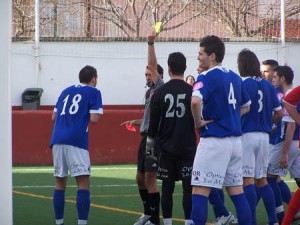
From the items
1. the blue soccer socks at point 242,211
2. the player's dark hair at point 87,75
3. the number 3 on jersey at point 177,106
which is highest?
the player's dark hair at point 87,75

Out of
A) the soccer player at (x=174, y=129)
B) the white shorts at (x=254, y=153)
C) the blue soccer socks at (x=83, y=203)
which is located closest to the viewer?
the white shorts at (x=254, y=153)

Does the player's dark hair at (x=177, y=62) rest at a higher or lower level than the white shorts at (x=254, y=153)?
higher

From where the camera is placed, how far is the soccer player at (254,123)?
9742 mm

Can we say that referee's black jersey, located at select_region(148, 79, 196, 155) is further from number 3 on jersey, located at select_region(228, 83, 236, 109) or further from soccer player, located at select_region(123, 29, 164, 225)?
number 3 on jersey, located at select_region(228, 83, 236, 109)

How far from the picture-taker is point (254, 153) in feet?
32.2

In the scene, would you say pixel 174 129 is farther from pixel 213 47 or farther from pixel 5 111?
pixel 5 111

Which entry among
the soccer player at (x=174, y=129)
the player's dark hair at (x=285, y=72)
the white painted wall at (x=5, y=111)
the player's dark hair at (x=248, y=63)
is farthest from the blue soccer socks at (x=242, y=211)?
the white painted wall at (x=5, y=111)

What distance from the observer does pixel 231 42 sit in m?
24.8

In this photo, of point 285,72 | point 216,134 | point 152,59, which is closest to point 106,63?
point 285,72

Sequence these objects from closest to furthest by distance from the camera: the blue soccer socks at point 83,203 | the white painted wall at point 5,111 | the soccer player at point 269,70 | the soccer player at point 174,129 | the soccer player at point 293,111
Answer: the white painted wall at point 5,111, the soccer player at point 293,111, the soccer player at point 174,129, the blue soccer socks at point 83,203, the soccer player at point 269,70

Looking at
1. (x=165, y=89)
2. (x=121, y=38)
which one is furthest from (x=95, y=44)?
(x=165, y=89)

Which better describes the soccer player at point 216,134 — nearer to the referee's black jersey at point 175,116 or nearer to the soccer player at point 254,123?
the soccer player at point 254,123

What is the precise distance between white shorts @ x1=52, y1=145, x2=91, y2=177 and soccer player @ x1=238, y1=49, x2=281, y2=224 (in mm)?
1799

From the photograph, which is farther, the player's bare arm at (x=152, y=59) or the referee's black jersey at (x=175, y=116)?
the player's bare arm at (x=152, y=59)
